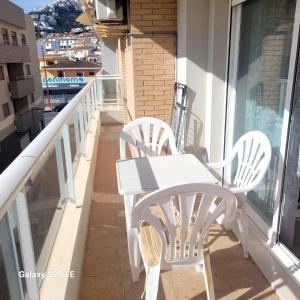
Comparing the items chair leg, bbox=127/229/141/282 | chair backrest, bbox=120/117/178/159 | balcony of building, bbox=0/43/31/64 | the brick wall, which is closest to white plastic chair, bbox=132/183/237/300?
chair leg, bbox=127/229/141/282

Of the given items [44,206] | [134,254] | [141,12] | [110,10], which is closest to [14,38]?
[110,10]

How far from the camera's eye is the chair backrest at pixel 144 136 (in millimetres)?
2789

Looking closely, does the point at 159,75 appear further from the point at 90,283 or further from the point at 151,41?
the point at 90,283

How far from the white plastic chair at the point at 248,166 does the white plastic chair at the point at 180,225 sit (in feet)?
1.82

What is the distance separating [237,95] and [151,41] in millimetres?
1600

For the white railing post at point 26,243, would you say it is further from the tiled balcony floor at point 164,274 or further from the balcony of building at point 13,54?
the balcony of building at point 13,54

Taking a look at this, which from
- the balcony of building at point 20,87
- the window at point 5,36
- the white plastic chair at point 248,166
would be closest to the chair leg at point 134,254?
the white plastic chair at point 248,166

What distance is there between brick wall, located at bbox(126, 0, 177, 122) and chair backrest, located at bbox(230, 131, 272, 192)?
1885 mm

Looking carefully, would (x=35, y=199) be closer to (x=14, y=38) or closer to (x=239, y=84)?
(x=239, y=84)

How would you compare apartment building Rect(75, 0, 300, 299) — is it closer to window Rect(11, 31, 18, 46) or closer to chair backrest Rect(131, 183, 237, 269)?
chair backrest Rect(131, 183, 237, 269)

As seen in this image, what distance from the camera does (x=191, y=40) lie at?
3.30 m

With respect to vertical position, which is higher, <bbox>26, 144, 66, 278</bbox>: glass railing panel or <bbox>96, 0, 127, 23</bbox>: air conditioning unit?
<bbox>96, 0, 127, 23</bbox>: air conditioning unit

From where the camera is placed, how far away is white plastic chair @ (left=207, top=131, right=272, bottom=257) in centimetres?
218

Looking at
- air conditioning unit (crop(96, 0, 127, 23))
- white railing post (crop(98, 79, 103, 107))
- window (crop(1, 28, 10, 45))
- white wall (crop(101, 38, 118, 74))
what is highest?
window (crop(1, 28, 10, 45))
